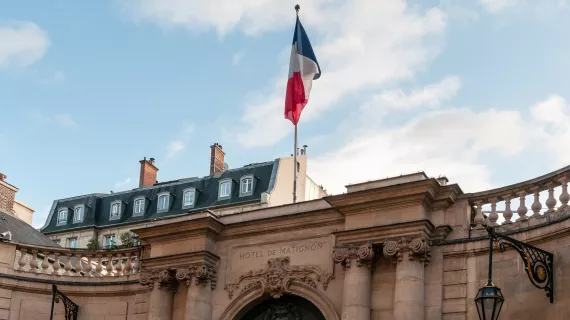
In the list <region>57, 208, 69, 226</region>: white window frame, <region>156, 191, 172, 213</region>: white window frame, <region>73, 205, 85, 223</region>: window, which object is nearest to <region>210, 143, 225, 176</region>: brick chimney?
<region>156, 191, 172, 213</region>: white window frame

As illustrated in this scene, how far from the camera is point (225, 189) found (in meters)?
36.2

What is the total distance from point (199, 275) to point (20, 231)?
6.89 meters

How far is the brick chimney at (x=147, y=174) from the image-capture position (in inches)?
1587

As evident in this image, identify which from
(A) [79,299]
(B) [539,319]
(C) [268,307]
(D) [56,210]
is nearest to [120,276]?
(A) [79,299]

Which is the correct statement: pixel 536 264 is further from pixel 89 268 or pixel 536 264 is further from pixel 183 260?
pixel 89 268

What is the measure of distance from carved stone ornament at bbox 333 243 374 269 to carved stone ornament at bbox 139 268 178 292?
3180 mm

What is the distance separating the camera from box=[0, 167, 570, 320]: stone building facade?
11.6 meters

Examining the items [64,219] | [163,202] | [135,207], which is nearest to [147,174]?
[135,207]

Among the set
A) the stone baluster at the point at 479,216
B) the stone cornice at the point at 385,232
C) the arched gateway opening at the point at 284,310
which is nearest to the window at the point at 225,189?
the arched gateway opening at the point at 284,310

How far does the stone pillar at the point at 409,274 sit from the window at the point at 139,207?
2752cm

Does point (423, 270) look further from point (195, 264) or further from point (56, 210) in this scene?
point (56, 210)

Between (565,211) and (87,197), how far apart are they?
3274 centimetres

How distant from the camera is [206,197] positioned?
121 feet

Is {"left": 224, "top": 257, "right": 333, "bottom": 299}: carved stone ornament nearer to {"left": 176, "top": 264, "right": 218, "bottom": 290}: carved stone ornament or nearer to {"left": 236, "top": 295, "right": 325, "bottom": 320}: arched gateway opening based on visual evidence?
{"left": 236, "top": 295, "right": 325, "bottom": 320}: arched gateway opening
